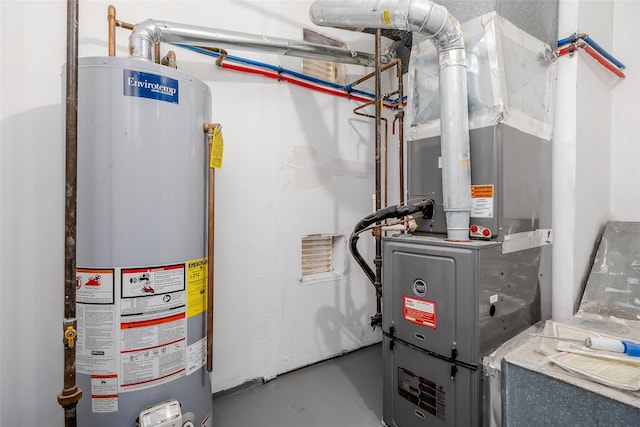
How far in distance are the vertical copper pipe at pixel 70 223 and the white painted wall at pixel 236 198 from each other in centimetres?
67

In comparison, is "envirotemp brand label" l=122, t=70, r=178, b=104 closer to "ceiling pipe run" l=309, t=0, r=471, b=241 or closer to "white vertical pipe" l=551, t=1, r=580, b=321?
"ceiling pipe run" l=309, t=0, r=471, b=241

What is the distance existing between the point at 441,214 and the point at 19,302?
1988 mm

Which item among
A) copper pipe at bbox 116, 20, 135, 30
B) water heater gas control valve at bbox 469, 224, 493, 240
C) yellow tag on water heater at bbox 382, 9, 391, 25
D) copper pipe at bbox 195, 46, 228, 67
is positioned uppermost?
copper pipe at bbox 195, 46, 228, 67

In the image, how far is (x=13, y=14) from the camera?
133 cm

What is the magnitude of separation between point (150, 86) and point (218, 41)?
0.73 m

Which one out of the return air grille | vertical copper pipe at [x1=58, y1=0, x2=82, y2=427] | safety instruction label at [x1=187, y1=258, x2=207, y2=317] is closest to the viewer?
vertical copper pipe at [x1=58, y1=0, x2=82, y2=427]

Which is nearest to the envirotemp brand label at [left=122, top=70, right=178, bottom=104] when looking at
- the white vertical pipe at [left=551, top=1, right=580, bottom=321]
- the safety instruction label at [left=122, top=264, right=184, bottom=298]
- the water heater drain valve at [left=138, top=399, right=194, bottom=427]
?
the safety instruction label at [left=122, top=264, right=184, bottom=298]

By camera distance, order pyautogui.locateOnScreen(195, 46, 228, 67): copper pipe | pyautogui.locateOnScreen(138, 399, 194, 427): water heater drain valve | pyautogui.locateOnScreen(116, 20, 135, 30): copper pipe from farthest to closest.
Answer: pyautogui.locateOnScreen(195, 46, 228, 67): copper pipe, pyautogui.locateOnScreen(116, 20, 135, 30): copper pipe, pyautogui.locateOnScreen(138, 399, 194, 427): water heater drain valve

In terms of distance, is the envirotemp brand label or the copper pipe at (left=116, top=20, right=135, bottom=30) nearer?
the envirotemp brand label

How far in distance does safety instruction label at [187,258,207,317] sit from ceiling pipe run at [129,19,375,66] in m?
0.87

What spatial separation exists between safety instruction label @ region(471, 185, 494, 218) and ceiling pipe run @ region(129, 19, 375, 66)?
1316mm

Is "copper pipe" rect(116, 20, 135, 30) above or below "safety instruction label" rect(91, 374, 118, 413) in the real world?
above

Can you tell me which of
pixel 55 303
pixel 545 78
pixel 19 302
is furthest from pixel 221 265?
pixel 545 78

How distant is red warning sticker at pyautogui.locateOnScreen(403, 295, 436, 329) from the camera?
4.48 feet
